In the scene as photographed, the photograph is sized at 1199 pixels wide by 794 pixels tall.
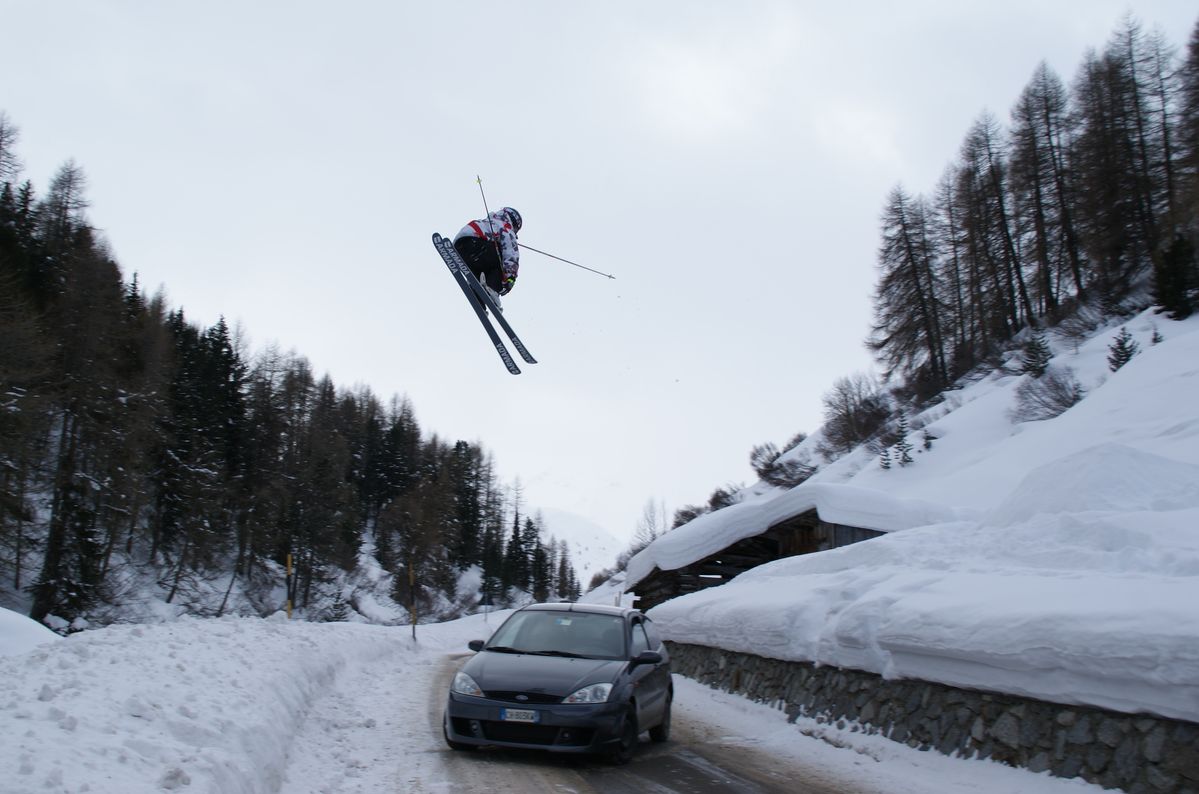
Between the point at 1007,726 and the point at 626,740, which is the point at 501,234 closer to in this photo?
the point at 626,740

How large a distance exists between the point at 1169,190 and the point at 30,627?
146 ft

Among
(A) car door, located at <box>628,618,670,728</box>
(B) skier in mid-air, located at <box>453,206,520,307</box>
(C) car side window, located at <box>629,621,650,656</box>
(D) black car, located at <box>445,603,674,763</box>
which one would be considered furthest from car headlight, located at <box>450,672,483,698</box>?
(B) skier in mid-air, located at <box>453,206,520,307</box>

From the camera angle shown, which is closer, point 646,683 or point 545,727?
point 545,727

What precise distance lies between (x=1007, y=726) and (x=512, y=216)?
38.1ft

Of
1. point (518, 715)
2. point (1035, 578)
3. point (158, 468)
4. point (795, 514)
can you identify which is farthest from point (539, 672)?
point (158, 468)

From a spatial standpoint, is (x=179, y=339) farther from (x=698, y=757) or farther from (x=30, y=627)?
(x=698, y=757)

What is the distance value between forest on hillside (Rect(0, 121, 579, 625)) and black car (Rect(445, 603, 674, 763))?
52.8 feet

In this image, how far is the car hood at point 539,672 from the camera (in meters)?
7.57

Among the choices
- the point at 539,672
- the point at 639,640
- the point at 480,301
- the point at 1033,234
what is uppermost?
the point at 1033,234

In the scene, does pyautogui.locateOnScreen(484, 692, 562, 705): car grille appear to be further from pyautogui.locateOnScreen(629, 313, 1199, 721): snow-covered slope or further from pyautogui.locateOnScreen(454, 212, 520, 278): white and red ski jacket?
pyautogui.locateOnScreen(454, 212, 520, 278): white and red ski jacket

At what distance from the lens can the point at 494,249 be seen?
15.1 meters

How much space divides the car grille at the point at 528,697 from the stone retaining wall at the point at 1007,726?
3.68 metres

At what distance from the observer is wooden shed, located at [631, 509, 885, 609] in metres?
20.0

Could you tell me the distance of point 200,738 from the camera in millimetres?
5836
